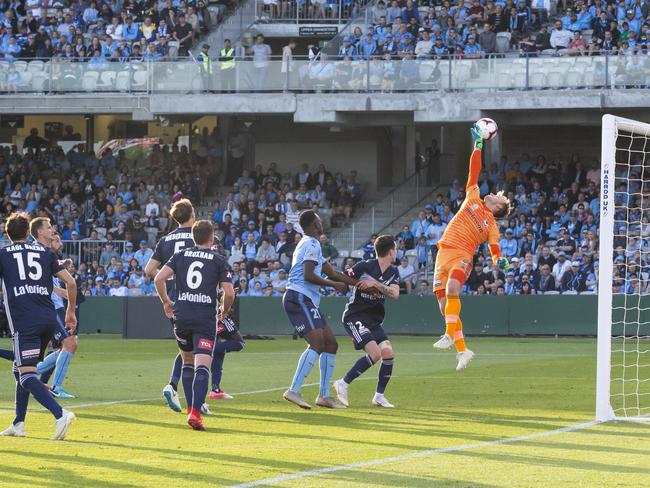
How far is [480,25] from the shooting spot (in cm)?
3494

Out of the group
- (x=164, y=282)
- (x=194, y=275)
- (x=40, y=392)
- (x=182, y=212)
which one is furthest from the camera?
(x=182, y=212)

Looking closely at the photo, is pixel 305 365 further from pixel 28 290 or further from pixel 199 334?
pixel 28 290

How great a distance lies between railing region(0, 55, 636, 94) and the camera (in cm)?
3250

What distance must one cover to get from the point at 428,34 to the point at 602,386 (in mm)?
23930

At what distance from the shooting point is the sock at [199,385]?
11422 millimetres

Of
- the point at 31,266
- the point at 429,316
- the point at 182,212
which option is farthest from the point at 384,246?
the point at 429,316

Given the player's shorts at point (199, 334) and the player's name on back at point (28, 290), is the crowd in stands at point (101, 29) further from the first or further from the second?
the player's name on back at point (28, 290)

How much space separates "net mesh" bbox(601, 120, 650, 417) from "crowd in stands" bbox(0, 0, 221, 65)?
13287 mm

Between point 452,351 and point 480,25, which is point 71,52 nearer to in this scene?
point 480,25

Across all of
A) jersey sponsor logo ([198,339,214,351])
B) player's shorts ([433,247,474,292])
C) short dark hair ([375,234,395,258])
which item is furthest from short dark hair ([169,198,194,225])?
player's shorts ([433,247,474,292])

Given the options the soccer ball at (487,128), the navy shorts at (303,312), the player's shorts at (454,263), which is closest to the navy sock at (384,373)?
the navy shorts at (303,312)

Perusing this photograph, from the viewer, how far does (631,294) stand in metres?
28.4

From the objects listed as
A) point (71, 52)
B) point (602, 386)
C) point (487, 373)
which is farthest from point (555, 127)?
point (602, 386)

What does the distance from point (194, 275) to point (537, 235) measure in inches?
847
